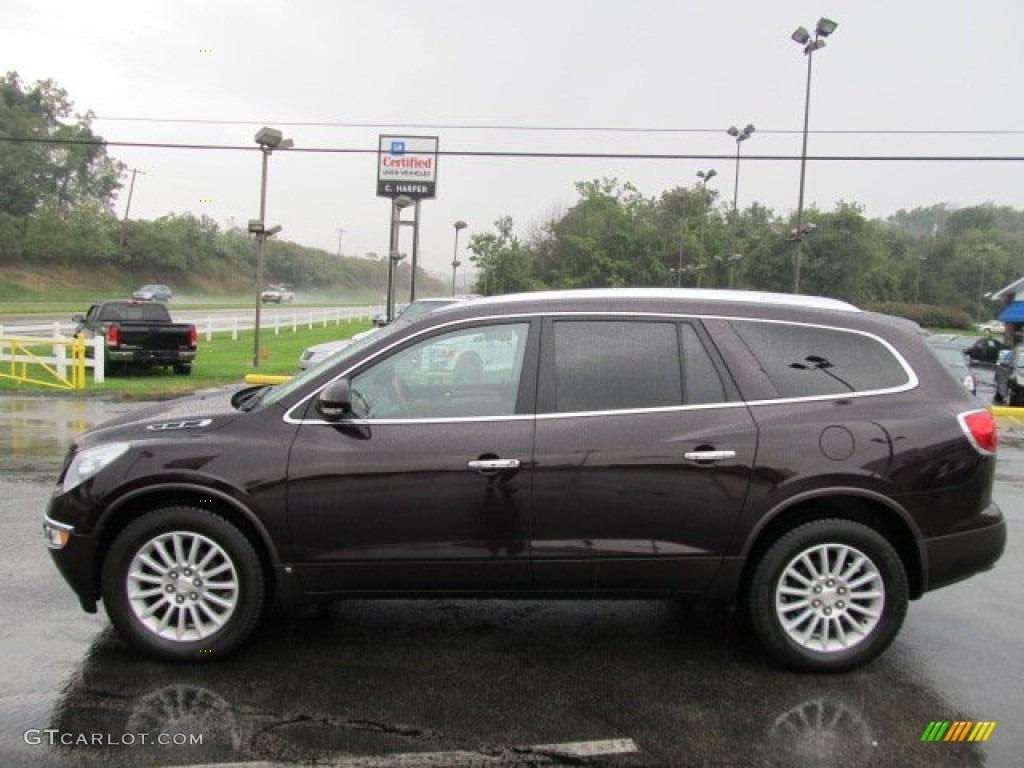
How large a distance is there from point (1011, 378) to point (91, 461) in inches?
749

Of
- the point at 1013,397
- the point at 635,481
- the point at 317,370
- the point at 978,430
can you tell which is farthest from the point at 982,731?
the point at 1013,397

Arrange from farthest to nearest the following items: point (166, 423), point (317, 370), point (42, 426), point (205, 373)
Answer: point (205, 373), point (42, 426), point (317, 370), point (166, 423)

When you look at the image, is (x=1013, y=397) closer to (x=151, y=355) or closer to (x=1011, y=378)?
(x=1011, y=378)

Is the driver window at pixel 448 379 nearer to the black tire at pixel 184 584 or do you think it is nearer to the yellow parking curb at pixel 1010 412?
the black tire at pixel 184 584

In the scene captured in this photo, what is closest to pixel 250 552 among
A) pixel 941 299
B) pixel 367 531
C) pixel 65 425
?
pixel 367 531

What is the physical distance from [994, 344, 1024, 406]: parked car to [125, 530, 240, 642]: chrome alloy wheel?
18.1 metres

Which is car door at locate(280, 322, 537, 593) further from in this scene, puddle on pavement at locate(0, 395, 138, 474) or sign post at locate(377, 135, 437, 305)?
sign post at locate(377, 135, 437, 305)

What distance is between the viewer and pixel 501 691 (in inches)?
149

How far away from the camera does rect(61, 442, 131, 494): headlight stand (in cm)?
398

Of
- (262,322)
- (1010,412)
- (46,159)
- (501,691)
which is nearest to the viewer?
(501,691)

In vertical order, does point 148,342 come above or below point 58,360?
above

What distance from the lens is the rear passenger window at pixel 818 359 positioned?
4.12 m

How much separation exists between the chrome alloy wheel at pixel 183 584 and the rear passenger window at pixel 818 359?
2740 millimetres

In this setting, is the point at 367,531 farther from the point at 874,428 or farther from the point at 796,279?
the point at 796,279
